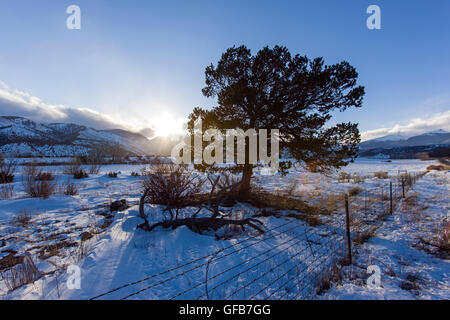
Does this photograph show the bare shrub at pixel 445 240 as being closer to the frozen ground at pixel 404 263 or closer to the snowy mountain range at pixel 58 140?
the frozen ground at pixel 404 263

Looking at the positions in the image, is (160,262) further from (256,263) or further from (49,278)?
(256,263)

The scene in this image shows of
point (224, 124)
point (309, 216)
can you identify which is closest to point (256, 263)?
point (309, 216)

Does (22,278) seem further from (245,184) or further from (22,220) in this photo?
(245,184)

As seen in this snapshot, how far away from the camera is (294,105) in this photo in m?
7.30

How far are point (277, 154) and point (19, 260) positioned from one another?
7.72 m

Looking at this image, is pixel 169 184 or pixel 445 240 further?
pixel 169 184

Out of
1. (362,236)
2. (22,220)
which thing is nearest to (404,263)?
(362,236)

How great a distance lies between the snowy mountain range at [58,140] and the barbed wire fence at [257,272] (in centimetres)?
3978

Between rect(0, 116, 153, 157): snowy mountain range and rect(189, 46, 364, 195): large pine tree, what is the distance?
124 feet

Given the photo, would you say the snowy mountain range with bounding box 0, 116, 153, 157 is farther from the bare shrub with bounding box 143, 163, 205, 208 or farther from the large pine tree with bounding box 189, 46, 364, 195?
→ the large pine tree with bounding box 189, 46, 364, 195

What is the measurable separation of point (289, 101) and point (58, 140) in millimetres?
136957

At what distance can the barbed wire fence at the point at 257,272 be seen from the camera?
234 cm

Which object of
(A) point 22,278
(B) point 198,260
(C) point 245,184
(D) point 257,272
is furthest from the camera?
(C) point 245,184

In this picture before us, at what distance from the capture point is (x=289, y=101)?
23.6ft
